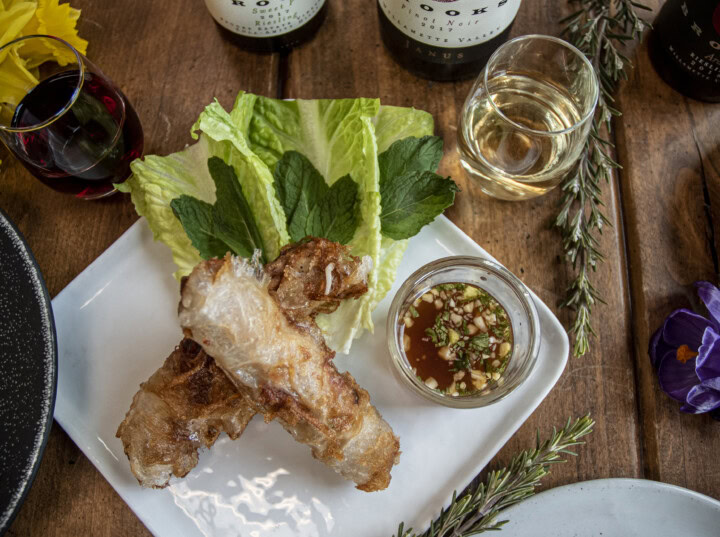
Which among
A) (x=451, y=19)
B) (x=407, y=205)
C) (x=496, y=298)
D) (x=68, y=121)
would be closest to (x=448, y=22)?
(x=451, y=19)

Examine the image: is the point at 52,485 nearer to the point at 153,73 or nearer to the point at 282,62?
the point at 153,73

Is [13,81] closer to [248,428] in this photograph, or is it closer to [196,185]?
[196,185]

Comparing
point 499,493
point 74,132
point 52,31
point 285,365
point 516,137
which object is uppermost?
point 52,31

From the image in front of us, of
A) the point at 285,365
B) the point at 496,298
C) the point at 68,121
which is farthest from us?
the point at 496,298

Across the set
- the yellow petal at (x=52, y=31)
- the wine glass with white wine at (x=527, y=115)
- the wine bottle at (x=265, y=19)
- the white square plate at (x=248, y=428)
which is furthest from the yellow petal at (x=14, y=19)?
the wine glass with white wine at (x=527, y=115)

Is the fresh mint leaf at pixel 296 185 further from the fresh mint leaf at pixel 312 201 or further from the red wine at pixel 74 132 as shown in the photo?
the red wine at pixel 74 132

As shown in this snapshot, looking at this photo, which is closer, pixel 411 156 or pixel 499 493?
pixel 499 493

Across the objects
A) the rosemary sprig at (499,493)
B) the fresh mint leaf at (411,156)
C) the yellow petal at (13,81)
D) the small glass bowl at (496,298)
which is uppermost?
the yellow petal at (13,81)

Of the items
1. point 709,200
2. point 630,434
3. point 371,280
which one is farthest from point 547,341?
point 709,200
